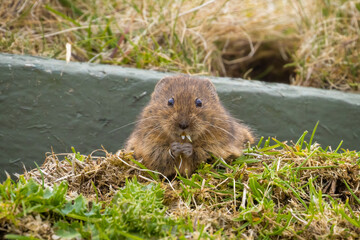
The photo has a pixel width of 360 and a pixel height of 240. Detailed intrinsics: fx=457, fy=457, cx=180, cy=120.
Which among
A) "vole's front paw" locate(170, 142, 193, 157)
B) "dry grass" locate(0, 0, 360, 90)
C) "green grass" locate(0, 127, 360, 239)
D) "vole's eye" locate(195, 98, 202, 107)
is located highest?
"dry grass" locate(0, 0, 360, 90)

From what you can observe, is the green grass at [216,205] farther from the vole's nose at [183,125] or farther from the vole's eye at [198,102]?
the vole's eye at [198,102]

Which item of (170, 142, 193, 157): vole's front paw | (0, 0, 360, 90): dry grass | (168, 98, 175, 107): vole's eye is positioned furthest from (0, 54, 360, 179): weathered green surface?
(170, 142, 193, 157): vole's front paw

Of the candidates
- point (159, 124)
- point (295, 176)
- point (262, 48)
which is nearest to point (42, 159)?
point (159, 124)

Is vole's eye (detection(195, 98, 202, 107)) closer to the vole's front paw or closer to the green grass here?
the vole's front paw

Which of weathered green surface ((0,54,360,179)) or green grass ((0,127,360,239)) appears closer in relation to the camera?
green grass ((0,127,360,239))

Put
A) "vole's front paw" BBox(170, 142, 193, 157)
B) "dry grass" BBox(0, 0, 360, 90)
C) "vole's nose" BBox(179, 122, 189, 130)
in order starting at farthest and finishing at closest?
1. "dry grass" BBox(0, 0, 360, 90)
2. "vole's front paw" BBox(170, 142, 193, 157)
3. "vole's nose" BBox(179, 122, 189, 130)

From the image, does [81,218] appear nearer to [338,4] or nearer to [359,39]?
[359,39]

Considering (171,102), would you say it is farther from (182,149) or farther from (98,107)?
(98,107)
